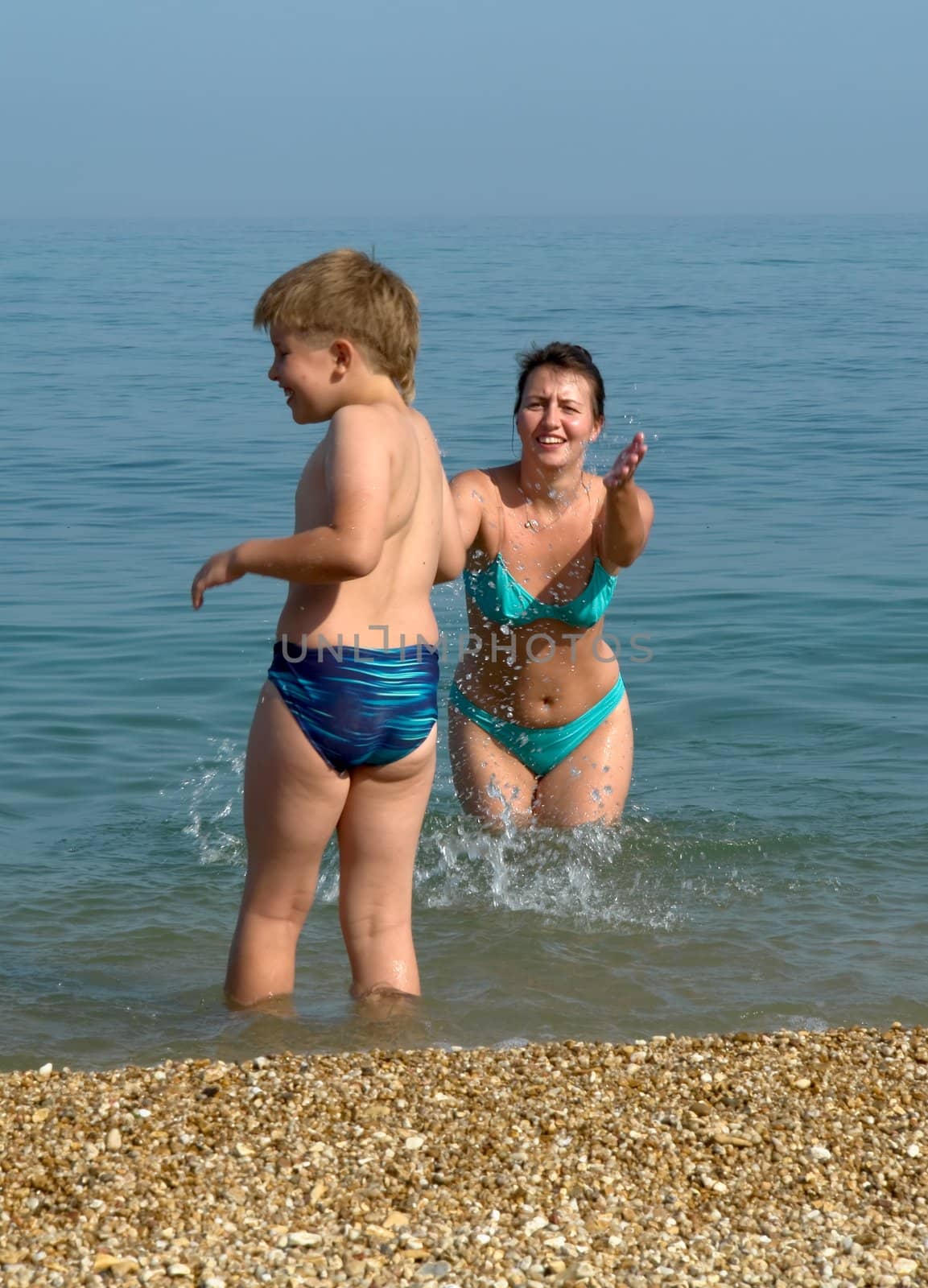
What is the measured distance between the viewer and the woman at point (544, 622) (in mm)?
5559

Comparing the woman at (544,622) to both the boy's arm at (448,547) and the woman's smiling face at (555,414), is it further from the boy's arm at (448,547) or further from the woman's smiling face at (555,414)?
the boy's arm at (448,547)

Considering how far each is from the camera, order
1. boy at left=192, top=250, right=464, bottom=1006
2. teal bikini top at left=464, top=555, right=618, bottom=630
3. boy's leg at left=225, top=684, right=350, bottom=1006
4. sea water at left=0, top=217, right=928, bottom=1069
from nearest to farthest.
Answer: boy at left=192, top=250, right=464, bottom=1006 < boy's leg at left=225, top=684, right=350, bottom=1006 < sea water at left=0, top=217, right=928, bottom=1069 < teal bikini top at left=464, top=555, right=618, bottom=630

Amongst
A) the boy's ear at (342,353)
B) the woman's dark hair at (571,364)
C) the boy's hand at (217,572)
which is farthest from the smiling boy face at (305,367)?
the woman's dark hair at (571,364)

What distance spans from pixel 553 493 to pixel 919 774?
2.21 metres

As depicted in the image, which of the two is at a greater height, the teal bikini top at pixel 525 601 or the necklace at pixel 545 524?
the necklace at pixel 545 524

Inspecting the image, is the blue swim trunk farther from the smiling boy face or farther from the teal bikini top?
the teal bikini top

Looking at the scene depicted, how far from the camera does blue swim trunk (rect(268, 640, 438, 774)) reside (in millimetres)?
3758

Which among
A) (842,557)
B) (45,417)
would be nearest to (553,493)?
(842,557)

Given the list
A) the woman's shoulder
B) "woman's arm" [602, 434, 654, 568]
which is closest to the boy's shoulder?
"woman's arm" [602, 434, 654, 568]

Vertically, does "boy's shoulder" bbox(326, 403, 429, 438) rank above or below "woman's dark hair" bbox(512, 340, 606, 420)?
below

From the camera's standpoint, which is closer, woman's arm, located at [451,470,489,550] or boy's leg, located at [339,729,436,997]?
boy's leg, located at [339,729,436,997]

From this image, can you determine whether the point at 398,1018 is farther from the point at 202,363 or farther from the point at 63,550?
the point at 202,363

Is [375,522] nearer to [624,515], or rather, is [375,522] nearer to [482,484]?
[624,515]

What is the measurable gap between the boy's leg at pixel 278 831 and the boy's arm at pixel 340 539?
1.37 feet
